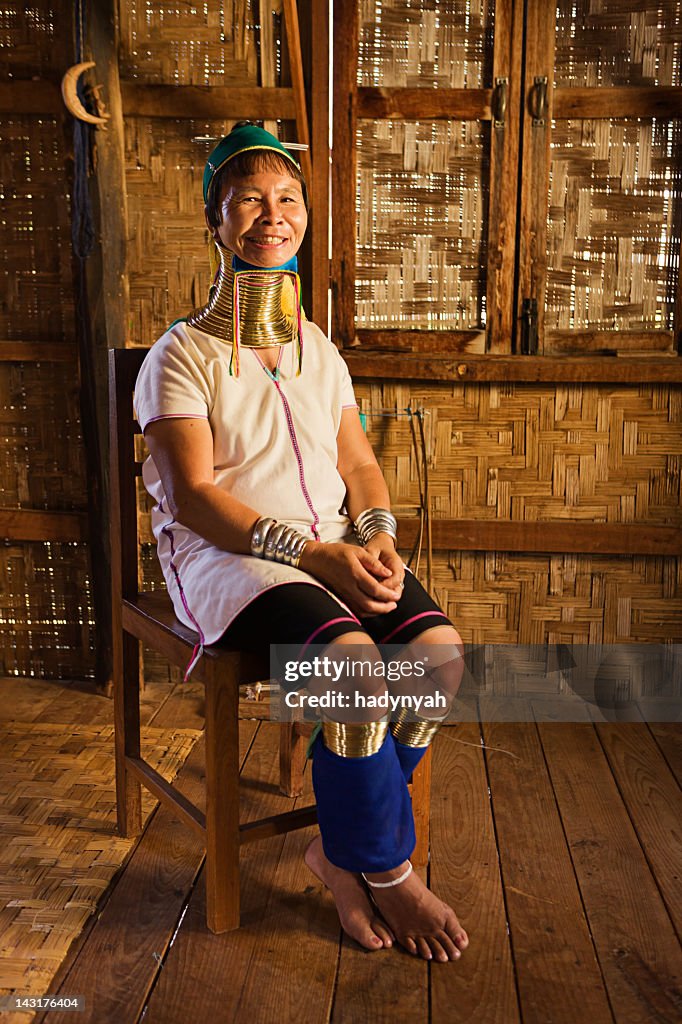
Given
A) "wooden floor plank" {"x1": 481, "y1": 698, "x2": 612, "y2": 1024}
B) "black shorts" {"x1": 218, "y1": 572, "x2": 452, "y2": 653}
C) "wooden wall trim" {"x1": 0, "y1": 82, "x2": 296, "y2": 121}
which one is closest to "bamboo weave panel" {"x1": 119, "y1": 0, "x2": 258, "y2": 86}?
"wooden wall trim" {"x1": 0, "y1": 82, "x2": 296, "y2": 121}

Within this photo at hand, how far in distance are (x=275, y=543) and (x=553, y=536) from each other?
1.37 m

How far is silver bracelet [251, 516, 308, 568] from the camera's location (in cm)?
183

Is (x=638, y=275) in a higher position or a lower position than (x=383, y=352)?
higher

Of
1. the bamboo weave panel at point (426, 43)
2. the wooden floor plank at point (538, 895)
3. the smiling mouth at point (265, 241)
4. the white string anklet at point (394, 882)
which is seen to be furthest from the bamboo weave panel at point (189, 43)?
the white string anklet at point (394, 882)

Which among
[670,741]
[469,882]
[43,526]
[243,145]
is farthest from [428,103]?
[469,882]

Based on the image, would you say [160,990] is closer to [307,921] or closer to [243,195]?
[307,921]

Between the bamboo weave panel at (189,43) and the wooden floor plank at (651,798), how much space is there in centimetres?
221

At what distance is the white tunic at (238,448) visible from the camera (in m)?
1.89

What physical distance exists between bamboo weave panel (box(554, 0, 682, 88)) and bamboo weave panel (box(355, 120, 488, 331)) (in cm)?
34

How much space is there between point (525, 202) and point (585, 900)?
1.93 meters

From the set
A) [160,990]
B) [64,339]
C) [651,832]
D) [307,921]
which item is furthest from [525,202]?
[160,990]

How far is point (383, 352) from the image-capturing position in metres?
2.93

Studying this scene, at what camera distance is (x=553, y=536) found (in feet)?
9.67

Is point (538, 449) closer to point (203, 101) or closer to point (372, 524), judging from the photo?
point (372, 524)
